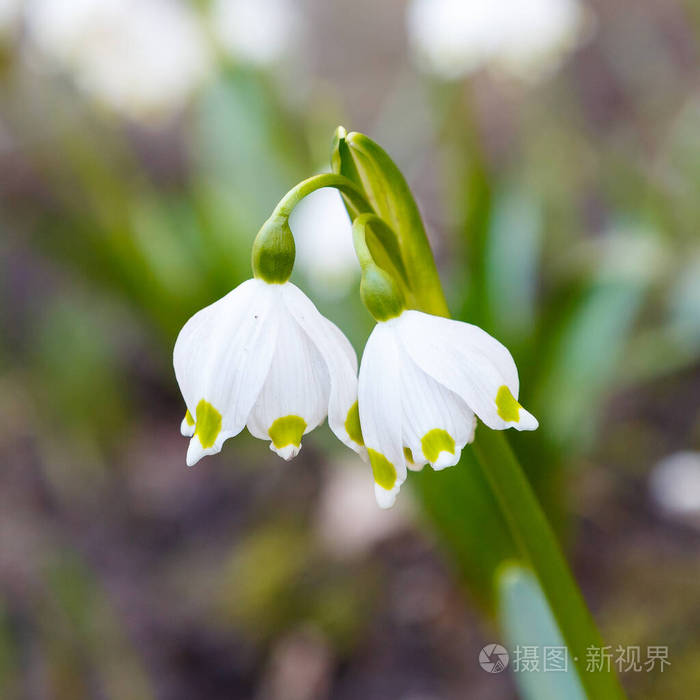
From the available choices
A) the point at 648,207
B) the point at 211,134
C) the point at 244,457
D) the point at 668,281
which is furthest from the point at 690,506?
the point at 211,134

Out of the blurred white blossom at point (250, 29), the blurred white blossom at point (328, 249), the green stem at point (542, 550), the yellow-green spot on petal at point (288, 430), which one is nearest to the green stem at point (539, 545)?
the green stem at point (542, 550)

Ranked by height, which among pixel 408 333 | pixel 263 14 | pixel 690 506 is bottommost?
pixel 408 333

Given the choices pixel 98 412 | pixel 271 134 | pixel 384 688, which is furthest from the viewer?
pixel 98 412

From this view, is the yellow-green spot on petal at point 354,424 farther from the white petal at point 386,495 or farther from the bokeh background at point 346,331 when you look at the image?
the bokeh background at point 346,331

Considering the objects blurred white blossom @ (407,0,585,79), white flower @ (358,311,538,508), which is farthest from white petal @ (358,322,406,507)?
blurred white blossom @ (407,0,585,79)

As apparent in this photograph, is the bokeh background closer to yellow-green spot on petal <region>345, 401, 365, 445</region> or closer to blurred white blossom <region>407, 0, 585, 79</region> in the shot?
blurred white blossom <region>407, 0, 585, 79</region>

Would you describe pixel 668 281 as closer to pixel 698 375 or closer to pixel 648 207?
pixel 648 207

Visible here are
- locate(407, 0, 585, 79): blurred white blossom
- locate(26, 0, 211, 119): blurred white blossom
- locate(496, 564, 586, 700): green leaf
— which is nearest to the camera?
locate(496, 564, 586, 700): green leaf
